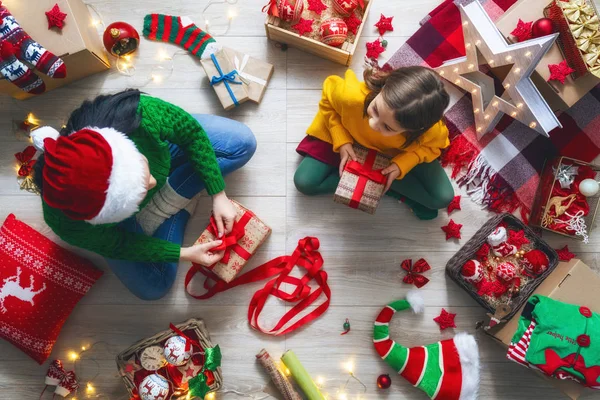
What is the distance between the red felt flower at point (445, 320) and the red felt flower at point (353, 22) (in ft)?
3.10

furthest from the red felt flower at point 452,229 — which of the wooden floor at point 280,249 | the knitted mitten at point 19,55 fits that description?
the knitted mitten at point 19,55

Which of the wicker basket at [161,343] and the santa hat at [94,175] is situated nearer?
the santa hat at [94,175]

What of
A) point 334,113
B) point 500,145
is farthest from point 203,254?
point 500,145

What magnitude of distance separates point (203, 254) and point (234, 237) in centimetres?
10

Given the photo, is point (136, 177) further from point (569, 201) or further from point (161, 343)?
point (569, 201)

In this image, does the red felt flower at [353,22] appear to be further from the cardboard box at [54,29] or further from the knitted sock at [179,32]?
the cardboard box at [54,29]

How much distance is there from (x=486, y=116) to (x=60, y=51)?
1.29 m

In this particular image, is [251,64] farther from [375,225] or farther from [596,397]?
[596,397]

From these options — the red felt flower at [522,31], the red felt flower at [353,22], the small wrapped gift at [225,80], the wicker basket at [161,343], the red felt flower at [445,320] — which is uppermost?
the red felt flower at [522,31]

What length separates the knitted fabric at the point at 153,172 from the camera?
3.40 feet

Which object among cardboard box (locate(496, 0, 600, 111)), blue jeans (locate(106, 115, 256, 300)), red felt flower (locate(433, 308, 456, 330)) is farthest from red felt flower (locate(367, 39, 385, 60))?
red felt flower (locate(433, 308, 456, 330))

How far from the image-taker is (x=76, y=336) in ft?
4.76

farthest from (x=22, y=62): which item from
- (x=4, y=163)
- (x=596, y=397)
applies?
(x=596, y=397)

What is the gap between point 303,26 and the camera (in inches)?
55.4
